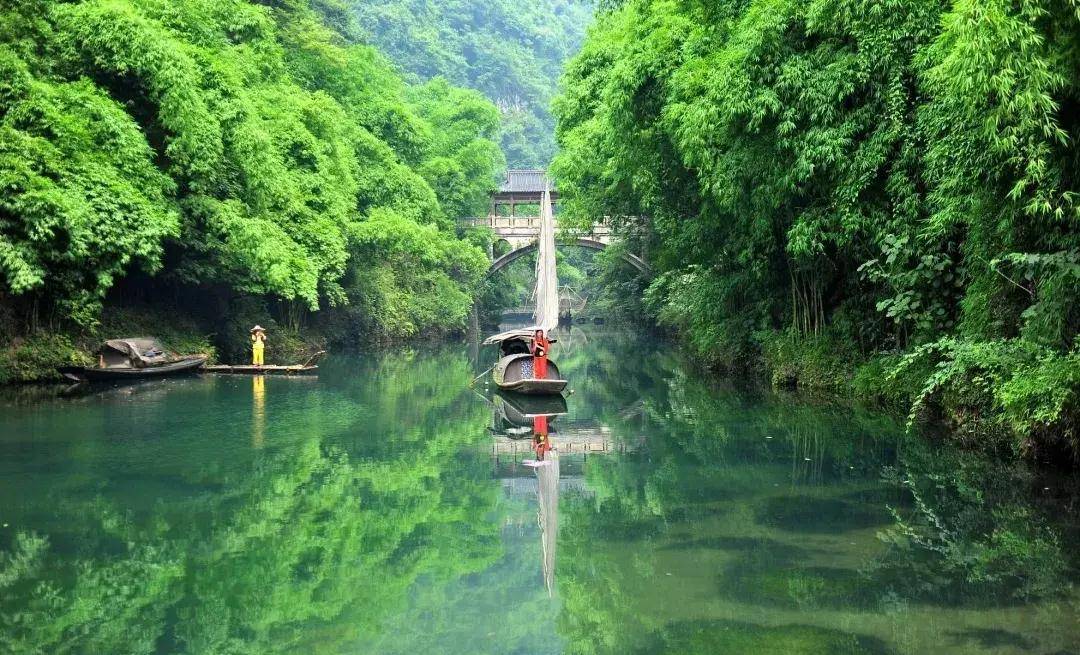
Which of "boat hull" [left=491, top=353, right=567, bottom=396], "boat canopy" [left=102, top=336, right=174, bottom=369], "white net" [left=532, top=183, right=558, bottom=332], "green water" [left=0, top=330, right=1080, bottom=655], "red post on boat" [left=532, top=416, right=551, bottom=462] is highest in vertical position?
"white net" [left=532, top=183, right=558, bottom=332]

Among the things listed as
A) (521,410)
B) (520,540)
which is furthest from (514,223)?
→ (520,540)

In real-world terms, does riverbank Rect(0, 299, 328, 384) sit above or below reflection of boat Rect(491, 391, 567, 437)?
above

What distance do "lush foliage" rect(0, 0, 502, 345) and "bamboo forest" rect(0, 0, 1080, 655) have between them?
0.10m

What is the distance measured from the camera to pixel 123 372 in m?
20.8

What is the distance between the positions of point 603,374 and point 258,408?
37.8 feet

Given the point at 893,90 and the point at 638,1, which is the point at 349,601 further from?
the point at 638,1

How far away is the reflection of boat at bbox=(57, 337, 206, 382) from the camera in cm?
2045

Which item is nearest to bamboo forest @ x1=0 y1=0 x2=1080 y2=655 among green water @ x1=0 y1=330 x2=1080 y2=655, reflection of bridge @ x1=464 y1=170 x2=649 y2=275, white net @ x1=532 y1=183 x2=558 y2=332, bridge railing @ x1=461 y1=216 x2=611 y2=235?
green water @ x1=0 y1=330 x2=1080 y2=655

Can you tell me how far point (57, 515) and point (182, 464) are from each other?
103 inches

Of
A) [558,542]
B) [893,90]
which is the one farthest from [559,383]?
[558,542]

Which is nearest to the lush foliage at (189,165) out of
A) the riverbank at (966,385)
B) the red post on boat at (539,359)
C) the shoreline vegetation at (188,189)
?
the shoreline vegetation at (188,189)

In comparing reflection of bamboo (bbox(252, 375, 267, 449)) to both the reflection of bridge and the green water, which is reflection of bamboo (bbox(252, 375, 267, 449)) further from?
the reflection of bridge

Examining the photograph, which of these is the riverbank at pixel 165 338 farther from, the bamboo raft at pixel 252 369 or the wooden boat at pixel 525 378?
the wooden boat at pixel 525 378

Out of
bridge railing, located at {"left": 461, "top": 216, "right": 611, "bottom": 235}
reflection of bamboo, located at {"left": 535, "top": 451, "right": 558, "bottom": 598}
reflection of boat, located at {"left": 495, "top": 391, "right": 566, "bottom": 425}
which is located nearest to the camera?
reflection of bamboo, located at {"left": 535, "top": 451, "right": 558, "bottom": 598}
